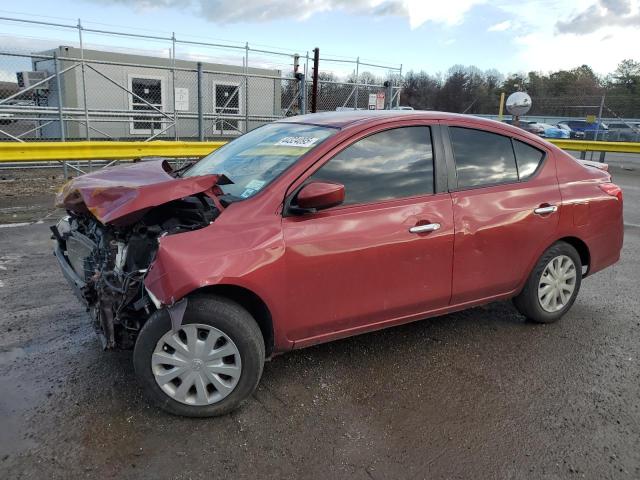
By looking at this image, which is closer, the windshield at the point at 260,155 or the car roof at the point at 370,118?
the windshield at the point at 260,155

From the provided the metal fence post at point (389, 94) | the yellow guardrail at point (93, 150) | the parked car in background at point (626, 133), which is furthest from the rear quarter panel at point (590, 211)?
the parked car in background at point (626, 133)

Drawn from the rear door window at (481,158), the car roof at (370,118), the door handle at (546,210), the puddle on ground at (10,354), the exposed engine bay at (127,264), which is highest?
the car roof at (370,118)

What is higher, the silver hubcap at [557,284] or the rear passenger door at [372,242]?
the rear passenger door at [372,242]

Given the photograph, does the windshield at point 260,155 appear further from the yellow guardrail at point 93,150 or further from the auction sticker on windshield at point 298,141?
the yellow guardrail at point 93,150

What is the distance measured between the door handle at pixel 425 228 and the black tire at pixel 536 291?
44.7 inches

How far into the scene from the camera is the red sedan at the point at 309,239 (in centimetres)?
292

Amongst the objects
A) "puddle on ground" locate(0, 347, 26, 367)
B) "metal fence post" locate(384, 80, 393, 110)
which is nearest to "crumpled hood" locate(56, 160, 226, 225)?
"puddle on ground" locate(0, 347, 26, 367)

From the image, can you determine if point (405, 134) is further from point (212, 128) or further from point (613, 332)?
point (212, 128)

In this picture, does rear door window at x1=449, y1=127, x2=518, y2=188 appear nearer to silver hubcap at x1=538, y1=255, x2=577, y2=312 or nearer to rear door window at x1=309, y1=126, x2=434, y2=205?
rear door window at x1=309, y1=126, x2=434, y2=205

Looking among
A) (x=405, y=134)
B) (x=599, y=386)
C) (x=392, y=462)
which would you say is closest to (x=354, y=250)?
(x=405, y=134)

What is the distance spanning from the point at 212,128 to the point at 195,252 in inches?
528

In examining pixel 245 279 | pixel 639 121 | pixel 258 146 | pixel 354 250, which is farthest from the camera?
pixel 639 121

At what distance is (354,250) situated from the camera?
3.21m

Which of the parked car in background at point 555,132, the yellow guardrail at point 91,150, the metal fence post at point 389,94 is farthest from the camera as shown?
the parked car in background at point 555,132
